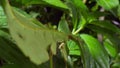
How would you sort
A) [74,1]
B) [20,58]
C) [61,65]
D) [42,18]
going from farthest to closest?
[42,18] → [74,1] → [61,65] → [20,58]

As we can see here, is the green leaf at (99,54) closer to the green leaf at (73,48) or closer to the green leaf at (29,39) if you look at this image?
the green leaf at (73,48)

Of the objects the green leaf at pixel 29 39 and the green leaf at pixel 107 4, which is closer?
the green leaf at pixel 29 39

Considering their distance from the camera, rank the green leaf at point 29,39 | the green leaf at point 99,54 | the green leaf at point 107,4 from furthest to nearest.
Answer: the green leaf at point 107,4 → the green leaf at point 99,54 → the green leaf at point 29,39

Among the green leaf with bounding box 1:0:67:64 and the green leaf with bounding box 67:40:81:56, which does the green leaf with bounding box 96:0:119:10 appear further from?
the green leaf with bounding box 1:0:67:64

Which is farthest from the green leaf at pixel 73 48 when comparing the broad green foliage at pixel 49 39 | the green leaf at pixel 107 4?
the green leaf at pixel 107 4

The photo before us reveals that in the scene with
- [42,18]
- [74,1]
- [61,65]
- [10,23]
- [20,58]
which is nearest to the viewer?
[10,23]

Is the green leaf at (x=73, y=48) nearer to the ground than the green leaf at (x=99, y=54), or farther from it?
nearer to the ground

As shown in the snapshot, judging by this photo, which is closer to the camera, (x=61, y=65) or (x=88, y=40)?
(x=61, y=65)

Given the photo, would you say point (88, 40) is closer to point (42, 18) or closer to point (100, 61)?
point (100, 61)

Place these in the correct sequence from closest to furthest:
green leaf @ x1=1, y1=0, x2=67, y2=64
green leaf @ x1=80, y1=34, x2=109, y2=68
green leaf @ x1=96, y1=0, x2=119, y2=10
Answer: green leaf @ x1=1, y1=0, x2=67, y2=64
green leaf @ x1=80, y1=34, x2=109, y2=68
green leaf @ x1=96, y1=0, x2=119, y2=10

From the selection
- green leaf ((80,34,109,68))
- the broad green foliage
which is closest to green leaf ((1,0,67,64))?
the broad green foliage

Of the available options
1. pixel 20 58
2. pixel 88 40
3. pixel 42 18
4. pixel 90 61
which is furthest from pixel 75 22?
pixel 42 18
